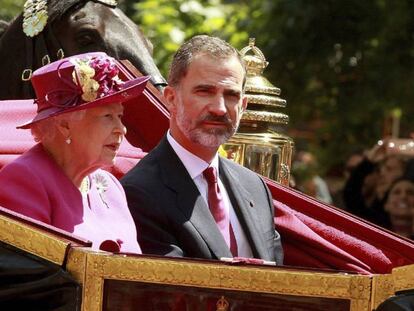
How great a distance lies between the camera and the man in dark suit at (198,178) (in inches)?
200

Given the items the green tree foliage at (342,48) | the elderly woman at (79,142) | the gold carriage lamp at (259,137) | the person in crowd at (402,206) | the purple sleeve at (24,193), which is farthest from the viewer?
the green tree foliage at (342,48)

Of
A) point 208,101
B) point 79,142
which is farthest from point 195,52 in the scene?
point 79,142

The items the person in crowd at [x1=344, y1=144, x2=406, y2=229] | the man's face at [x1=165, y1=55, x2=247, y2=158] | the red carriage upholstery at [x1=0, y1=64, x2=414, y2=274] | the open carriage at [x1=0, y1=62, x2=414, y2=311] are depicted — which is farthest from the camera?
the person in crowd at [x1=344, y1=144, x2=406, y2=229]

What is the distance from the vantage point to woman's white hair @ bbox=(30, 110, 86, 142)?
15.9 feet

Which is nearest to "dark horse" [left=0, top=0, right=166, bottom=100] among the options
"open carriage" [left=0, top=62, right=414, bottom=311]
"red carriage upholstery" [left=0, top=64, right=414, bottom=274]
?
"red carriage upholstery" [left=0, top=64, right=414, bottom=274]

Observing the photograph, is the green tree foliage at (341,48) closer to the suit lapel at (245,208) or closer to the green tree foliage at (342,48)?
the green tree foliage at (342,48)

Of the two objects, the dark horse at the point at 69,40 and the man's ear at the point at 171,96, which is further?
the dark horse at the point at 69,40

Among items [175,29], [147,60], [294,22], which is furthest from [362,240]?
[294,22]

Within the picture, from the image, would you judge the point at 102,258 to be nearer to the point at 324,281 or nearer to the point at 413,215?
the point at 324,281

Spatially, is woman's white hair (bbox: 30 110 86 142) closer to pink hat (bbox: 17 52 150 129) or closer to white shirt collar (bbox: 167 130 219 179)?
pink hat (bbox: 17 52 150 129)

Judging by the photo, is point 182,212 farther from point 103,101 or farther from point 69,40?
point 69,40

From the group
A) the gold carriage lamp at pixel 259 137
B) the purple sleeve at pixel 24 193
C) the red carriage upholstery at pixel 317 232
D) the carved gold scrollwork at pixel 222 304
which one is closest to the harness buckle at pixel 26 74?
the gold carriage lamp at pixel 259 137

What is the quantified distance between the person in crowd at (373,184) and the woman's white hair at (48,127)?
4.44 metres

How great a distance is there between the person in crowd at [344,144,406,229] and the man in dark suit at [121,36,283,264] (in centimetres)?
384
